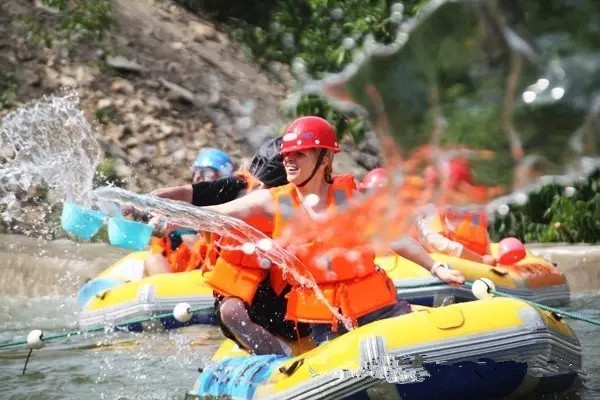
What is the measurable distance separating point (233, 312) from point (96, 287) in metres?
3.84

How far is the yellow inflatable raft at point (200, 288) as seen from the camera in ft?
27.6

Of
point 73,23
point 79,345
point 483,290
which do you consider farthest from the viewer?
point 73,23

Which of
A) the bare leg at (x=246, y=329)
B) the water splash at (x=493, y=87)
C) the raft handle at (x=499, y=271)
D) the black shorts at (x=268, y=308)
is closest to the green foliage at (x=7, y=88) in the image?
the raft handle at (x=499, y=271)

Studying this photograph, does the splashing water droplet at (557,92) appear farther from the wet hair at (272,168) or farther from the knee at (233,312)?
the wet hair at (272,168)

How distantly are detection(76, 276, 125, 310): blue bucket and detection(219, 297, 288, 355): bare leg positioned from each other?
3604 millimetres

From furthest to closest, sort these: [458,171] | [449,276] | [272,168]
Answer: [272,168]
[449,276]
[458,171]

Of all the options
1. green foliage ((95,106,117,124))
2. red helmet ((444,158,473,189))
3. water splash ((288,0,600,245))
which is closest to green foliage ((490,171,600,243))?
green foliage ((95,106,117,124))

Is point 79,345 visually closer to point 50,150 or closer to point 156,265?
point 156,265

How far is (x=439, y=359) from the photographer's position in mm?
5316

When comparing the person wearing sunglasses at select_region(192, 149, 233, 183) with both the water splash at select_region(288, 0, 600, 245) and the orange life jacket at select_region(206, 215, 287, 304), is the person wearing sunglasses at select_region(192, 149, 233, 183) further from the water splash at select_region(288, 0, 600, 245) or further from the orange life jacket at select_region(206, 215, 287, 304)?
the water splash at select_region(288, 0, 600, 245)

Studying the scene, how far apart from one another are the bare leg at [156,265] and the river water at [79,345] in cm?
70

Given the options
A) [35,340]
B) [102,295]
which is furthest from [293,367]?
[102,295]

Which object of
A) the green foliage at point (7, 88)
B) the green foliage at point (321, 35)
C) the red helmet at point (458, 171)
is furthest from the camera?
the green foliage at point (7, 88)

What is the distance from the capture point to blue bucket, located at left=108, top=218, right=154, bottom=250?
5.88 meters
